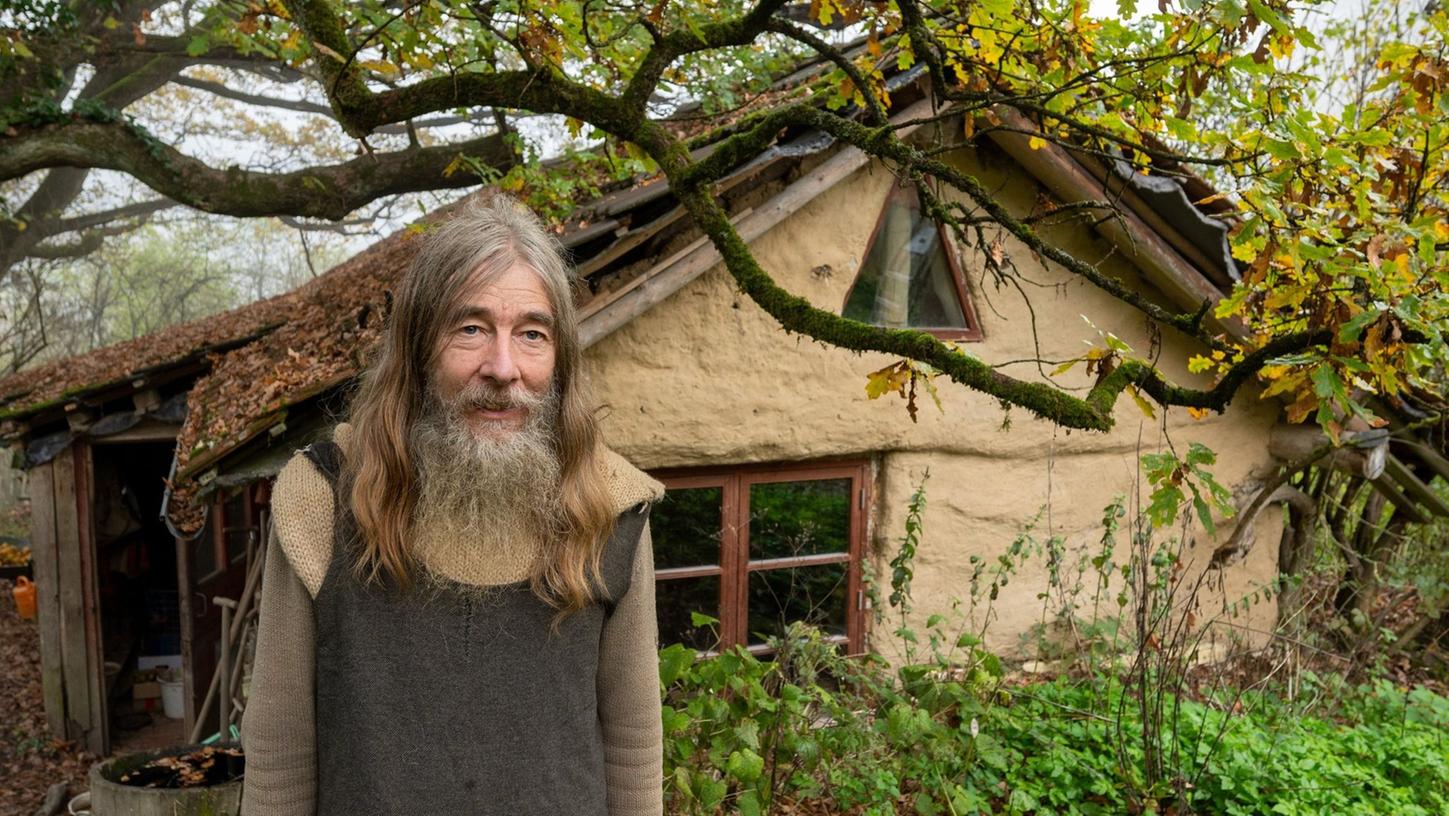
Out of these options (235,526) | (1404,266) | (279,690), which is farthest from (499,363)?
(235,526)

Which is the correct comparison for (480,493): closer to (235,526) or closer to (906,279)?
(906,279)

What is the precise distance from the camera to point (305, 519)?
165cm

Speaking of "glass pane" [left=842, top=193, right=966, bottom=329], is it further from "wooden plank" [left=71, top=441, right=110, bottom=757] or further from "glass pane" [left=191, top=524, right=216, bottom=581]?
"glass pane" [left=191, top=524, right=216, bottom=581]

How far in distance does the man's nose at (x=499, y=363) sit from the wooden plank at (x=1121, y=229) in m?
3.63

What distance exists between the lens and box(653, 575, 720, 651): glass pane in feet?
15.5

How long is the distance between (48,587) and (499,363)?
649cm

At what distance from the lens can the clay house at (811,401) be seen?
425 cm

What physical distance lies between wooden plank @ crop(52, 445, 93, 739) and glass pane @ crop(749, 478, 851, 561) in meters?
4.78

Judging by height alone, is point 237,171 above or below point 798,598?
above

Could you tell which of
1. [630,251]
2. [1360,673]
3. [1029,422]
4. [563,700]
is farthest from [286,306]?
[1360,673]

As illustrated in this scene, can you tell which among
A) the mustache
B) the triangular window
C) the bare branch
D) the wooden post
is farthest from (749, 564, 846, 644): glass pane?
the mustache

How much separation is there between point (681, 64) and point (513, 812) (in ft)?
16.2

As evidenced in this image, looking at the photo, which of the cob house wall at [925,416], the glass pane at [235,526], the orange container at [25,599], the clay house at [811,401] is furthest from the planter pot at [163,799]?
the orange container at [25,599]

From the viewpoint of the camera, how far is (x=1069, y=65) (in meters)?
3.46
